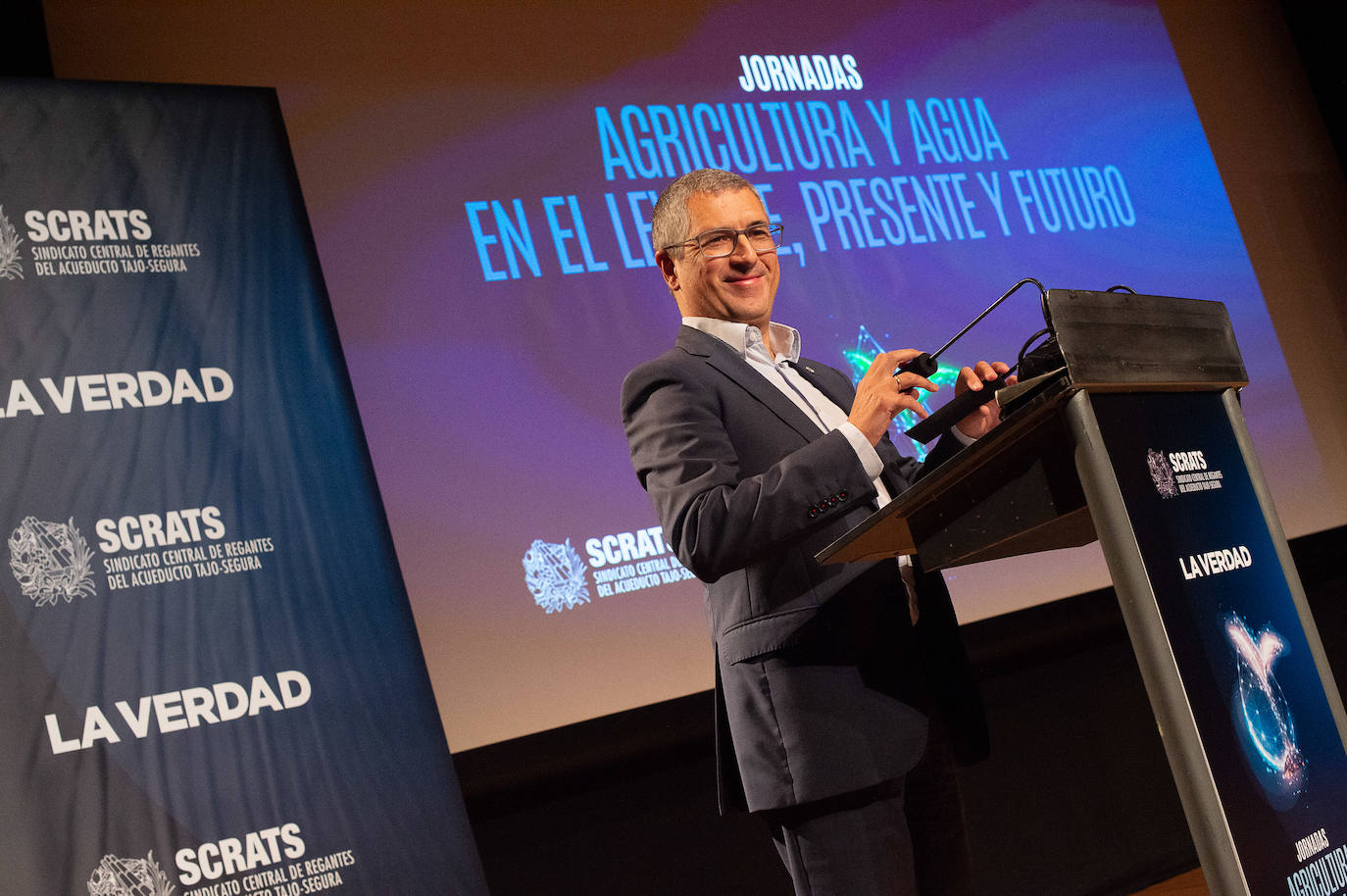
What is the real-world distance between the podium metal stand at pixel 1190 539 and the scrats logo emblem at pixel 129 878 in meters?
1.43

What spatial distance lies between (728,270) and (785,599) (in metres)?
0.53

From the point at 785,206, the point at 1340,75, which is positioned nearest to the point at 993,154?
the point at 785,206

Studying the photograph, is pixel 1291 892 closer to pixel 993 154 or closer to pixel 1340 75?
pixel 993 154

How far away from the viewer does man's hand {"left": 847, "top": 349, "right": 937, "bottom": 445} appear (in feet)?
4.84

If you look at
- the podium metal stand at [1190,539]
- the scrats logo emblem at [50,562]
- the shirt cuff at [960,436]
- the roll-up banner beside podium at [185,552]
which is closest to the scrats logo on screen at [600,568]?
the roll-up banner beside podium at [185,552]

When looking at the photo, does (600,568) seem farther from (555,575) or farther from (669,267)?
(669,267)

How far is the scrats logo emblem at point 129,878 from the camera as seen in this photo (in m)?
1.93

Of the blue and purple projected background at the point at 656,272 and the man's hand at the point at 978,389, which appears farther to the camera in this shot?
the blue and purple projected background at the point at 656,272

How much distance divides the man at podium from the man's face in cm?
9

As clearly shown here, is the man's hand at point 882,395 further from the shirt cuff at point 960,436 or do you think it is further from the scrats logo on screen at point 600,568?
the scrats logo on screen at point 600,568

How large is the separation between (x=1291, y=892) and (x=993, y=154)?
3.11m

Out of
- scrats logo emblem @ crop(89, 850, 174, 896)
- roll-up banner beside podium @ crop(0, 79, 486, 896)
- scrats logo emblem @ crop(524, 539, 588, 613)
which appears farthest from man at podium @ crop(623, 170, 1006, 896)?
scrats logo emblem @ crop(524, 539, 588, 613)

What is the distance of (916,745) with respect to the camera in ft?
4.87

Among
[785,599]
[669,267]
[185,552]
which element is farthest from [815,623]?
[185,552]
